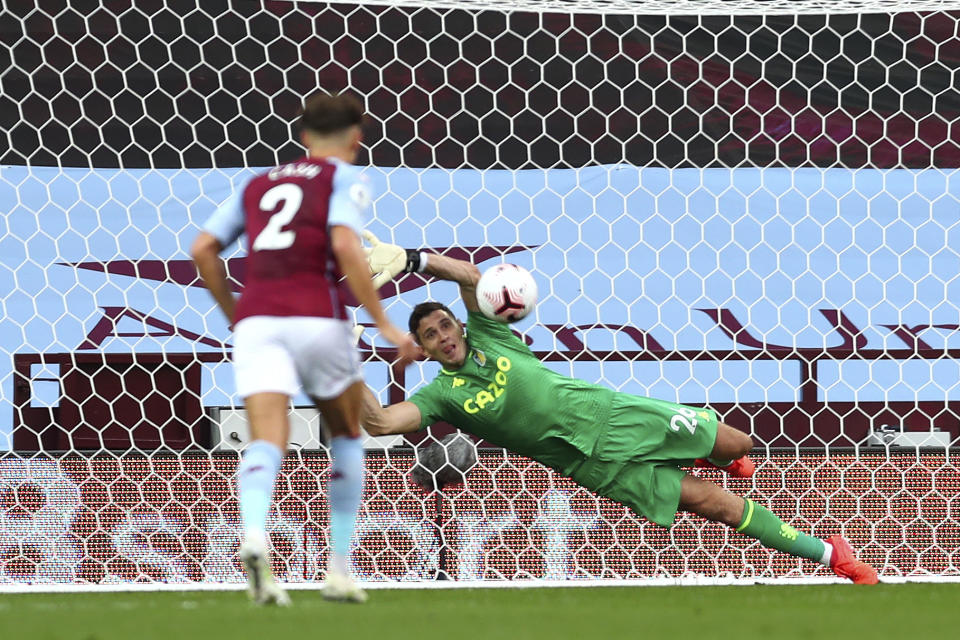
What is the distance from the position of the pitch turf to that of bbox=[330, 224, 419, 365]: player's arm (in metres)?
0.62

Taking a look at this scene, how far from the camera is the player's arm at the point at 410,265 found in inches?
178

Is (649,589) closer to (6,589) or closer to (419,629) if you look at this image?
(419,629)

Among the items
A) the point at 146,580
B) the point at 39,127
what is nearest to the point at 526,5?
the point at 39,127

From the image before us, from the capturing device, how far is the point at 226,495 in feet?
16.8

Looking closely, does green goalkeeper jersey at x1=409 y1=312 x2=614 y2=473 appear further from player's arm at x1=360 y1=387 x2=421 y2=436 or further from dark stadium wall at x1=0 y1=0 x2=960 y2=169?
dark stadium wall at x1=0 y1=0 x2=960 y2=169

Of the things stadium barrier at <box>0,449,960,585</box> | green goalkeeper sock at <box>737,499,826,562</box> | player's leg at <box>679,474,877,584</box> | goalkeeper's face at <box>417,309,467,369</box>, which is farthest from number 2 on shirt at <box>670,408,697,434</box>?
goalkeeper's face at <box>417,309,467,369</box>

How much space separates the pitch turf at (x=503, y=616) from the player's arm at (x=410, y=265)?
106 cm

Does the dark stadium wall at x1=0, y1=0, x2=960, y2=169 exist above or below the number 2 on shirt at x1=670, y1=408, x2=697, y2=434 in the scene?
above

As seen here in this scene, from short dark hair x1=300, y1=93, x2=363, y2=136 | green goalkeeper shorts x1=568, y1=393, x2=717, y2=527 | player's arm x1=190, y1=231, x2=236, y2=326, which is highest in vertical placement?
short dark hair x1=300, y1=93, x2=363, y2=136

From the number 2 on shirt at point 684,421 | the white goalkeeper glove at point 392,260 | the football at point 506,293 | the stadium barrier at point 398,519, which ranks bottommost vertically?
the stadium barrier at point 398,519

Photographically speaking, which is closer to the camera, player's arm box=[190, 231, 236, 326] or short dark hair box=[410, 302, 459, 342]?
player's arm box=[190, 231, 236, 326]

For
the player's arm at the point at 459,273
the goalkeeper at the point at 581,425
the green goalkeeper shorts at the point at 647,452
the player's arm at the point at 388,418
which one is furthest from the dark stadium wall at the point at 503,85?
the player's arm at the point at 388,418

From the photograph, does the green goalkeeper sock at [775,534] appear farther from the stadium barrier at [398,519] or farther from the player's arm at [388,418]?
the player's arm at [388,418]

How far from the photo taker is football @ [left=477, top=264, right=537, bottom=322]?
458 centimetres
